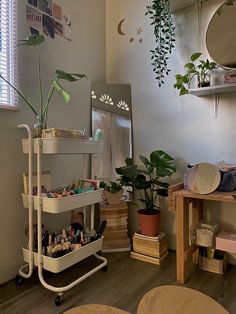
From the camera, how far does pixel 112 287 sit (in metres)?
1.77

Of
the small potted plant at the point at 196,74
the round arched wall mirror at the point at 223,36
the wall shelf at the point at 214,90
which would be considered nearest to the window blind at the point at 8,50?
the small potted plant at the point at 196,74

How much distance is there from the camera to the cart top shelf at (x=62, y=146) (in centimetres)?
162

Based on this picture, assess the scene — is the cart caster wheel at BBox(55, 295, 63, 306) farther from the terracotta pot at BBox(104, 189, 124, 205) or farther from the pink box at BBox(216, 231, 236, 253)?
the pink box at BBox(216, 231, 236, 253)

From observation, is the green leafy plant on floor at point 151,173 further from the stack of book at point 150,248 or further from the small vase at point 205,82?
the small vase at point 205,82

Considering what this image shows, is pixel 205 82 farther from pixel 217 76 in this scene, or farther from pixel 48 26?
pixel 48 26

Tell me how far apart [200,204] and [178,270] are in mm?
585

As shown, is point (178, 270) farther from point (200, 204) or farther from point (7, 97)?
point (7, 97)

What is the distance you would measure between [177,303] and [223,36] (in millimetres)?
1894

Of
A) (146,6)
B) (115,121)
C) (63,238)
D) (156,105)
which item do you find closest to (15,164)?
(63,238)

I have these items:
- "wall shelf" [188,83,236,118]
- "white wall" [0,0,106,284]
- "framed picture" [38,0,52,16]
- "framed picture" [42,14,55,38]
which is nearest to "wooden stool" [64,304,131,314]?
"white wall" [0,0,106,284]

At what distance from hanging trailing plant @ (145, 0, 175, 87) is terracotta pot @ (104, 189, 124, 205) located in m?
1.08

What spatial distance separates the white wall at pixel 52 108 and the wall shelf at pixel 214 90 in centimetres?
100

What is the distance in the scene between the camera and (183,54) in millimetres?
2270

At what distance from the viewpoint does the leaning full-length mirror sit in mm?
2510
